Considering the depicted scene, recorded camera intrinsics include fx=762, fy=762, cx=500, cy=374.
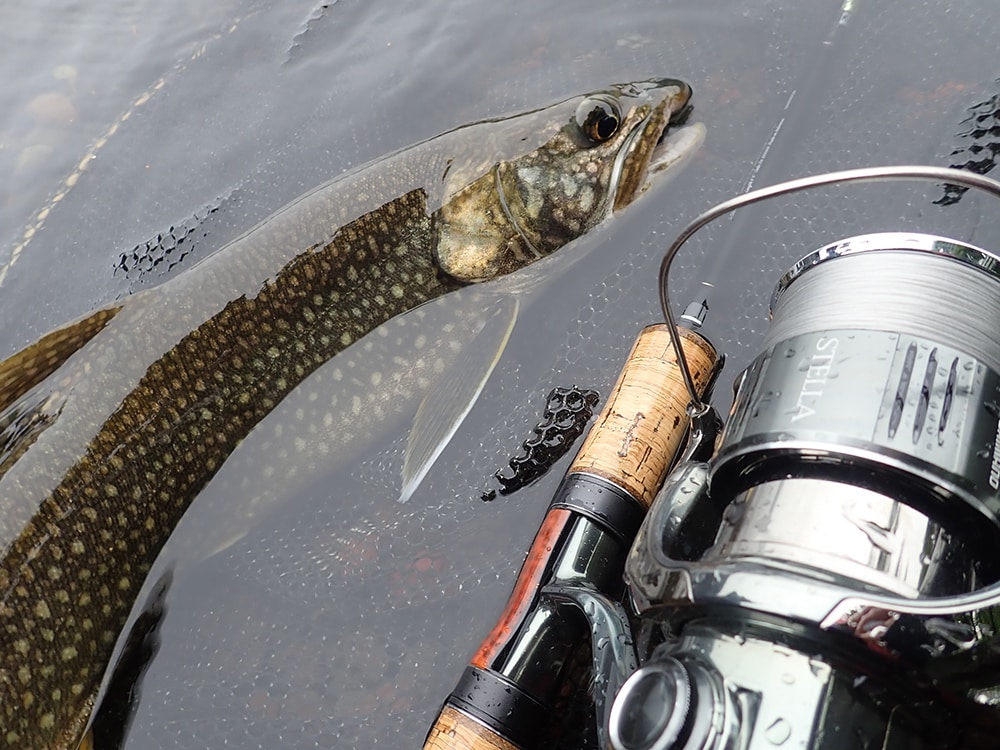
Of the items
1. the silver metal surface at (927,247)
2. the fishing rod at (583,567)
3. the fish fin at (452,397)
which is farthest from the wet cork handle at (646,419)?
the fish fin at (452,397)

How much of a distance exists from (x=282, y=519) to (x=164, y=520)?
38cm

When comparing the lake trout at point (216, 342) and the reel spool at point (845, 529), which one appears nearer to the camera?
the reel spool at point (845, 529)

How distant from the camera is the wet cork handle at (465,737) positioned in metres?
1.59

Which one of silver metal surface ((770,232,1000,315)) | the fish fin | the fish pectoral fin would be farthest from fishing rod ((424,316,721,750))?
the fish pectoral fin

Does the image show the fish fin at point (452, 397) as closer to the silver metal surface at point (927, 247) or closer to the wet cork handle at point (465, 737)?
the wet cork handle at point (465, 737)

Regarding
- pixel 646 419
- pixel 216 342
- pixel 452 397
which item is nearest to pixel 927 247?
pixel 646 419

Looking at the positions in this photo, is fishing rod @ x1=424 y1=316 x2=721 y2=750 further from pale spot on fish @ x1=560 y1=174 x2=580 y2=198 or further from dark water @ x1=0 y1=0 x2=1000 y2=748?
pale spot on fish @ x1=560 y1=174 x2=580 y2=198

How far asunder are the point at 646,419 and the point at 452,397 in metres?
0.99

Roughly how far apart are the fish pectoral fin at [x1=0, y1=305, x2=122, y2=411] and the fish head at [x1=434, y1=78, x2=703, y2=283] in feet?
4.00

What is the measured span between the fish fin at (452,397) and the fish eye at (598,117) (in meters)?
0.70

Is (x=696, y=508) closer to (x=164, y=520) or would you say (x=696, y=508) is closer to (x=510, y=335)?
(x=510, y=335)

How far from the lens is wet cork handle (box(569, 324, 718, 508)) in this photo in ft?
6.28

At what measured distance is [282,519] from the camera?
2.66 meters

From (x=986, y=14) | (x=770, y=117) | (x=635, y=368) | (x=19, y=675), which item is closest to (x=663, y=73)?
(x=770, y=117)
